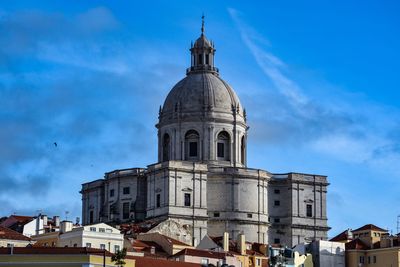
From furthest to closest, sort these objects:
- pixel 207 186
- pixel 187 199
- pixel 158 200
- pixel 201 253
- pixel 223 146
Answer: pixel 223 146, pixel 207 186, pixel 158 200, pixel 187 199, pixel 201 253

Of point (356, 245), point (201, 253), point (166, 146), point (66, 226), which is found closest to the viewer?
point (201, 253)

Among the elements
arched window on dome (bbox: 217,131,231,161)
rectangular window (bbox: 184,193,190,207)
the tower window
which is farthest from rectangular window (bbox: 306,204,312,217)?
rectangular window (bbox: 184,193,190,207)

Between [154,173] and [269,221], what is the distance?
12.7 metres

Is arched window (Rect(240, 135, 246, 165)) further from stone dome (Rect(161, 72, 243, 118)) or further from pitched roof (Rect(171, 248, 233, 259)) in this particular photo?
pitched roof (Rect(171, 248, 233, 259))

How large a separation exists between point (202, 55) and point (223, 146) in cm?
1191

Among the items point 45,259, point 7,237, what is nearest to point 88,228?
point 7,237

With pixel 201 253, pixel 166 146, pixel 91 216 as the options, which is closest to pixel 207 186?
pixel 166 146

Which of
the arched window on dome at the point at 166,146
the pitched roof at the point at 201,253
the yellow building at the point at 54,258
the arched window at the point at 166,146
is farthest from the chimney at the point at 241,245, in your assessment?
the yellow building at the point at 54,258

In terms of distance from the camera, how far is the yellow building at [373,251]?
121 meters

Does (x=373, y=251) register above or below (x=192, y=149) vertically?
below

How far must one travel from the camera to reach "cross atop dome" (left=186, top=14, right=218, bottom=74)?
14888cm

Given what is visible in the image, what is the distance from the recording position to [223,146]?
143m

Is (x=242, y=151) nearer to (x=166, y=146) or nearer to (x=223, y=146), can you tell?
(x=223, y=146)

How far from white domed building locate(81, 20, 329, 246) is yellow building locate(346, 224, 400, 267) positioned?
40.5ft
